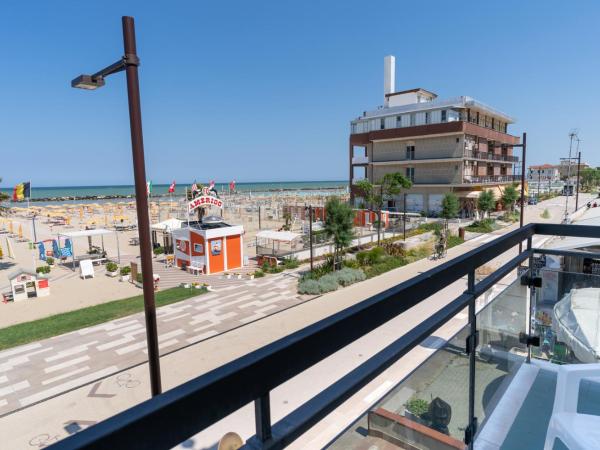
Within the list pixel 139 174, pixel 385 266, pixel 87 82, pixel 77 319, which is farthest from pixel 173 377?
pixel 385 266

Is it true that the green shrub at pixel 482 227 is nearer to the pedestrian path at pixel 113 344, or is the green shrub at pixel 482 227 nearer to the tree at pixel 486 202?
the tree at pixel 486 202

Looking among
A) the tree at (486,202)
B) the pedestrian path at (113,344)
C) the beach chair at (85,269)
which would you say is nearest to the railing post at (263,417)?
the pedestrian path at (113,344)

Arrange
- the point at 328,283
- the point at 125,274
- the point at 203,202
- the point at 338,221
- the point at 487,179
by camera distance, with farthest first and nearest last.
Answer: the point at 487,179 → the point at 203,202 → the point at 125,274 → the point at 338,221 → the point at 328,283

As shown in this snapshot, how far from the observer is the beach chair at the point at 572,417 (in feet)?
7.45

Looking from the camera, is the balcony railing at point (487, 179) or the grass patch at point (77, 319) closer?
the grass patch at point (77, 319)

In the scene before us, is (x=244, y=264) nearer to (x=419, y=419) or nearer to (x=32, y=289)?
(x=32, y=289)

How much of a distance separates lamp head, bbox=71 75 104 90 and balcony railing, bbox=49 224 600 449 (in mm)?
6086

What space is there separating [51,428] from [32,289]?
532 inches

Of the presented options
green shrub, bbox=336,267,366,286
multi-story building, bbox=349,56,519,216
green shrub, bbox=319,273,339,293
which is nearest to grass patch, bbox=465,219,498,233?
multi-story building, bbox=349,56,519,216

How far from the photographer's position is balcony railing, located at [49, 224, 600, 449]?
74cm

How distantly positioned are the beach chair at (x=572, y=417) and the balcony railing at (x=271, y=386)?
1.41m

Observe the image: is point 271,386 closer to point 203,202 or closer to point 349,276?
point 349,276

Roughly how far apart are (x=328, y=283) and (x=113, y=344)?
868 cm

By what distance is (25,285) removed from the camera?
17.5m
